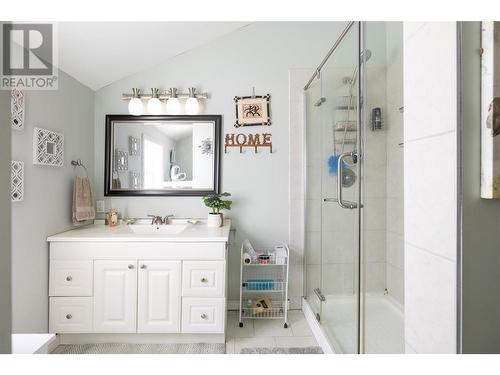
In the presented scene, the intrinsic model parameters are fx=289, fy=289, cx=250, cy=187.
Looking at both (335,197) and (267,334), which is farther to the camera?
(267,334)

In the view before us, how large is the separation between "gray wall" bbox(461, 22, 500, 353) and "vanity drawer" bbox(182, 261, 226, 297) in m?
1.56

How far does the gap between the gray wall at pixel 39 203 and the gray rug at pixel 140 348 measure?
0.81 feet

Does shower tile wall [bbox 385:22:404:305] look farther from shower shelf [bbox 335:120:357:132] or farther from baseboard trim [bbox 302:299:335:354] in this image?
baseboard trim [bbox 302:299:335:354]

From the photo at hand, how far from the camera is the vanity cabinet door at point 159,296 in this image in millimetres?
1986

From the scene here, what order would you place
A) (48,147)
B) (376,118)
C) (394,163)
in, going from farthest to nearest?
(48,147)
(376,118)
(394,163)

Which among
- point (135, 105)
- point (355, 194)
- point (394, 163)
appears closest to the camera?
point (394, 163)

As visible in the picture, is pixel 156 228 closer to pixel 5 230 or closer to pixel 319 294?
pixel 319 294

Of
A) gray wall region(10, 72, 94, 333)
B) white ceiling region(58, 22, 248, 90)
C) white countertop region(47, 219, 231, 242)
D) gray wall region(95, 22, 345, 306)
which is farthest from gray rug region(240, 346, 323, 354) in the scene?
white ceiling region(58, 22, 248, 90)

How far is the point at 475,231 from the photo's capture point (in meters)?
0.60

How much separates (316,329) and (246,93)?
2.02 metres

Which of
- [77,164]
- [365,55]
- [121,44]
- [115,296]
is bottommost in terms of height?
[115,296]

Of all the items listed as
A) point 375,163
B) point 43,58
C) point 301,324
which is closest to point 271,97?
point 375,163

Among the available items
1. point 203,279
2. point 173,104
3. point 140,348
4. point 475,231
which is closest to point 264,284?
point 203,279

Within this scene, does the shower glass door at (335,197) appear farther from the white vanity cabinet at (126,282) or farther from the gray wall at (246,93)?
the white vanity cabinet at (126,282)
